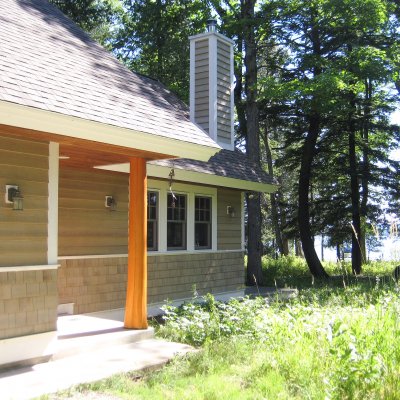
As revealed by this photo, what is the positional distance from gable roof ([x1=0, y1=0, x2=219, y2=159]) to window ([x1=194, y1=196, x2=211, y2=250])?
345cm

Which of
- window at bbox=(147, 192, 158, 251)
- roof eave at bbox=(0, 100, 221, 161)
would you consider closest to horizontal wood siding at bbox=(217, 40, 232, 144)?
window at bbox=(147, 192, 158, 251)

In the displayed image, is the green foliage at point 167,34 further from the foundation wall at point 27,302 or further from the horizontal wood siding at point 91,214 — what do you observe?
the foundation wall at point 27,302

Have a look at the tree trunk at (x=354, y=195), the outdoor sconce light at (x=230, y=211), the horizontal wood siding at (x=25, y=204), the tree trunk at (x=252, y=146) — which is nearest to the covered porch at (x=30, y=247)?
the horizontal wood siding at (x=25, y=204)

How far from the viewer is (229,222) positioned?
1189 cm

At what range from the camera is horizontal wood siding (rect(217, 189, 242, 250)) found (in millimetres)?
11586

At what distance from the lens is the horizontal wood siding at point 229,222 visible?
1159cm

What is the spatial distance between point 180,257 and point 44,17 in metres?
5.12

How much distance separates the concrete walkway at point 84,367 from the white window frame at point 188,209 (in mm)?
3319

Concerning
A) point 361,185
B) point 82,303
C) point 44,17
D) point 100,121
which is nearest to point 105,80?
point 100,121

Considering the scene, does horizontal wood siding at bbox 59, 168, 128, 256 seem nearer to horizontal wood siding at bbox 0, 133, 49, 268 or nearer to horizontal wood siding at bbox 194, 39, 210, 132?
horizontal wood siding at bbox 0, 133, 49, 268

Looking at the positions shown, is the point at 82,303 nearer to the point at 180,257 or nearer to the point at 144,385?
the point at 180,257

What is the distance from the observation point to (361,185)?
2098cm

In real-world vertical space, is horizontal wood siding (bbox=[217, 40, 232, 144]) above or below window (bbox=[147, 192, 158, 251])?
above

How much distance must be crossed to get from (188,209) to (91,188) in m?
2.65
